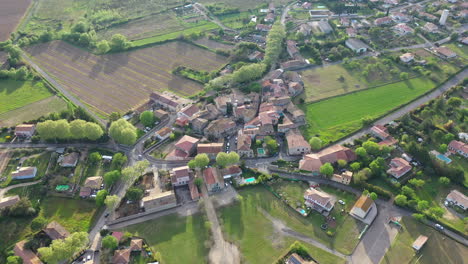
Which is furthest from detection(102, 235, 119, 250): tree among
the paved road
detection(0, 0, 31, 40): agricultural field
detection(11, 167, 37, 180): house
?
detection(0, 0, 31, 40): agricultural field

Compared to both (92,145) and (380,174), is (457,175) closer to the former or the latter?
(380,174)

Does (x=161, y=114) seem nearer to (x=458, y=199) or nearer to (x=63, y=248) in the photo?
(x=63, y=248)

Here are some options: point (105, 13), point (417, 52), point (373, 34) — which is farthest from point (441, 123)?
point (105, 13)

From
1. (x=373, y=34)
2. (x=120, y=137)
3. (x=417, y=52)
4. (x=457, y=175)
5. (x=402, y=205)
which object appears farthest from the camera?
(x=373, y=34)

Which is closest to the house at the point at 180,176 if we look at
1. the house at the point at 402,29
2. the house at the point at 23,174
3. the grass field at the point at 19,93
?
the house at the point at 23,174

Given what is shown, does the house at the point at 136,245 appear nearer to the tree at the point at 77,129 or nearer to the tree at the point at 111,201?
the tree at the point at 111,201
